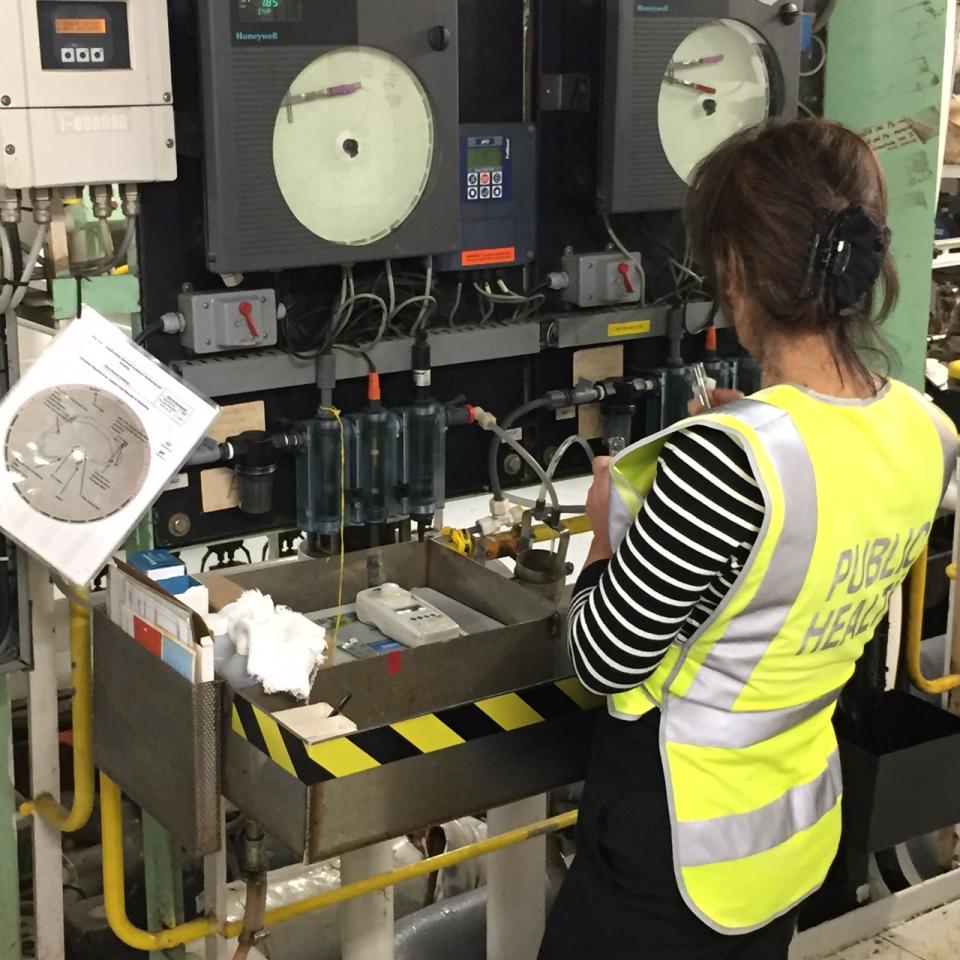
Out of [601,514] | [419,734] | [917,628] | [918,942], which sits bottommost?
[918,942]

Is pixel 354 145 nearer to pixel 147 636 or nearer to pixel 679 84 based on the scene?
pixel 679 84

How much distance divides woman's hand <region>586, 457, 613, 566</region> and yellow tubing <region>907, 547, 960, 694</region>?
106 cm

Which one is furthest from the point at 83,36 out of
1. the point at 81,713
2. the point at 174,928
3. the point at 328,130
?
the point at 174,928

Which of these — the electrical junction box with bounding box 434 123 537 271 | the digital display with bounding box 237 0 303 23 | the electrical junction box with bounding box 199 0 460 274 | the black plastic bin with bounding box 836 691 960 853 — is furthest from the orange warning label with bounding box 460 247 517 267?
the black plastic bin with bounding box 836 691 960 853

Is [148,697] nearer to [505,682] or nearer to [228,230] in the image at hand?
[505,682]

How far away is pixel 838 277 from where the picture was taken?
Answer: 4.38ft

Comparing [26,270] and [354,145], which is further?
[354,145]

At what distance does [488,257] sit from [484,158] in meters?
0.16

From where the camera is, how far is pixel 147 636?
1683 millimetres

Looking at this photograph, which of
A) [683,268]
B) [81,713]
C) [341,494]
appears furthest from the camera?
[683,268]

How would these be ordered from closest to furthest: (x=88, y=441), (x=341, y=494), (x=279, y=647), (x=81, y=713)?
(x=279, y=647) → (x=88, y=441) → (x=81, y=713) → (x=341, y=494)

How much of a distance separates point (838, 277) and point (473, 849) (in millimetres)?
1029

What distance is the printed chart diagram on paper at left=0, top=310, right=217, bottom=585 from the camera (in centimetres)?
175

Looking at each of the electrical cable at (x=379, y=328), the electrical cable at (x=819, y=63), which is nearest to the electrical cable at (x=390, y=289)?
the electrical cable at (x=379, y=328)
